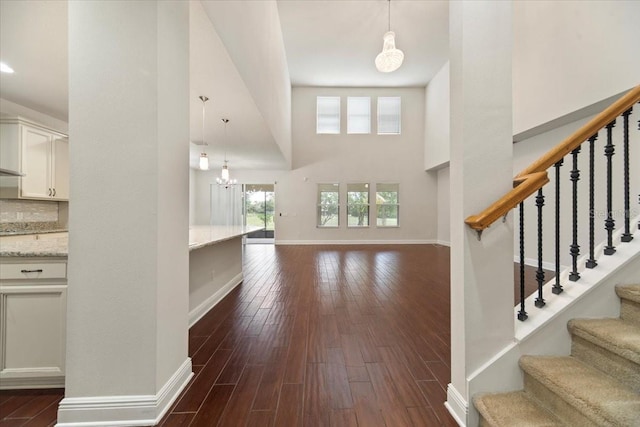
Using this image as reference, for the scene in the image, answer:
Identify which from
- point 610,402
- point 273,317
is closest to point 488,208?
point 610,402

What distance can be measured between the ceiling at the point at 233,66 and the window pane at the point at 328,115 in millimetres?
550

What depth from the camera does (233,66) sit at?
10.1 ft

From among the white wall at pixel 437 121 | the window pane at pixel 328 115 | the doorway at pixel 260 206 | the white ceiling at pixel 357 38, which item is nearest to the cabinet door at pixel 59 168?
the white ceiling at pixel 357 38

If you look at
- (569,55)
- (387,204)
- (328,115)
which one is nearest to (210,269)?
(569,55)

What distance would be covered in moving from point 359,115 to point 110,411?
10.1 m

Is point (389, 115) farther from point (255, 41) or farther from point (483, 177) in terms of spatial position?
point (483, 177)

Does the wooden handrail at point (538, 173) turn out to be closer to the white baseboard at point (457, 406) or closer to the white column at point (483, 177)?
the white column at point (483, 177)

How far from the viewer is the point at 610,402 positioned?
1.10m

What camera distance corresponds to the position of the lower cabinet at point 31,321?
5.67 feet

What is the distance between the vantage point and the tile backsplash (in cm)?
334

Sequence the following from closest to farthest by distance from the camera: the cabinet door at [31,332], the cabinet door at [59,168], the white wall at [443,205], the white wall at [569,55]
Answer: the cabinet door at [31,332] < the white wall at [569,55] < the cabinet door at [59,168] < the white wall at [443,205]

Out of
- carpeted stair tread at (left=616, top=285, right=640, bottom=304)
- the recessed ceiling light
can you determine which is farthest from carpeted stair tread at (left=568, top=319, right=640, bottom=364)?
the recessed ceiling light

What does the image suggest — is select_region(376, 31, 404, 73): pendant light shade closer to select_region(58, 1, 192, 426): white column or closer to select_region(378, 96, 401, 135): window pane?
select_region(378, 96, 401, 135): window pane

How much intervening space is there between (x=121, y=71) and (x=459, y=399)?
257 centimetres
